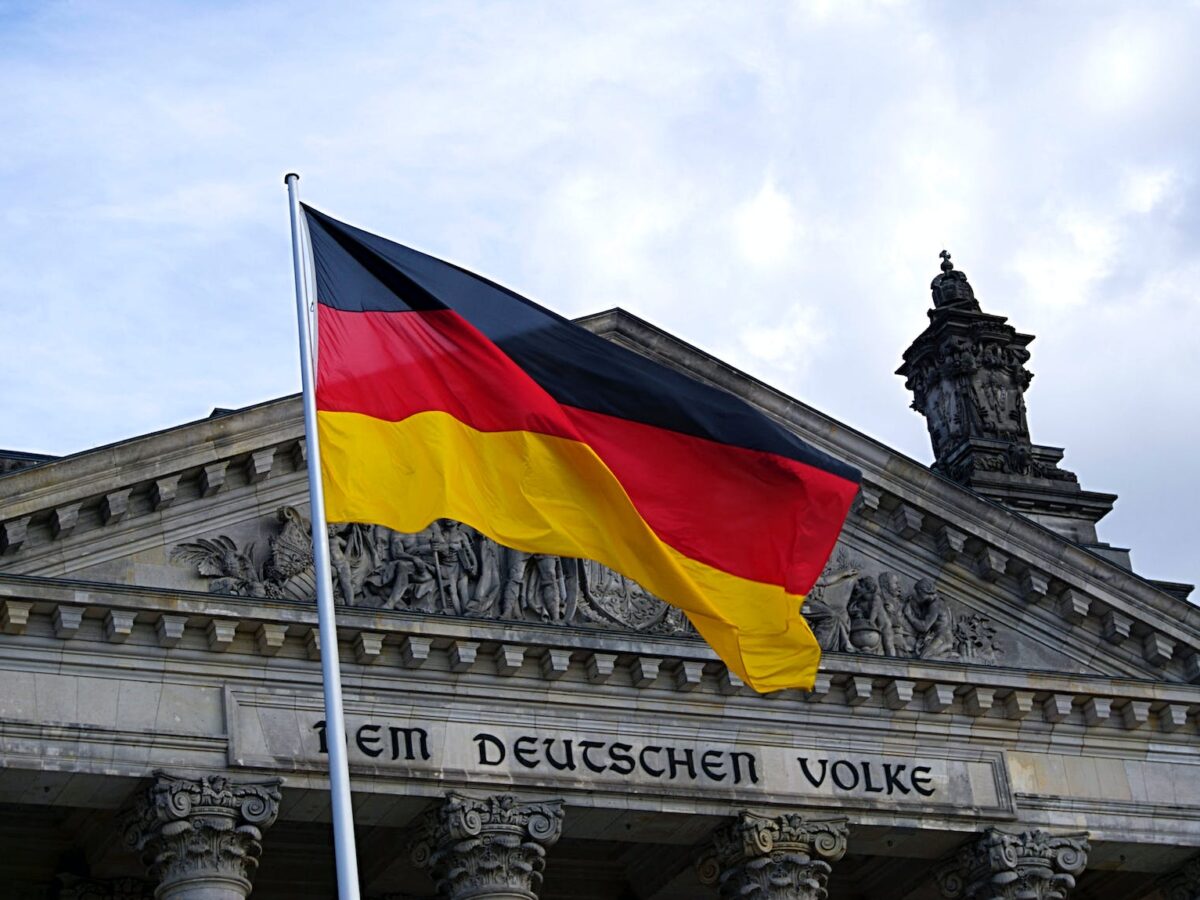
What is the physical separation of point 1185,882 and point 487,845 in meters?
11.1

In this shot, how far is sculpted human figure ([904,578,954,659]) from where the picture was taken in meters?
33.5

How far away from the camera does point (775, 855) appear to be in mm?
30781

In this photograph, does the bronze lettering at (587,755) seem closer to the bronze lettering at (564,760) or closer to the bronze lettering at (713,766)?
the bronze lettering at (564,760)

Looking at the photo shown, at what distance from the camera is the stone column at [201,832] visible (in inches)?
1093

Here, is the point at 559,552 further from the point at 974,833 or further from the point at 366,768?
the point at 974,833

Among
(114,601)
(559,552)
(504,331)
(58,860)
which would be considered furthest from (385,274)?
(58,860)

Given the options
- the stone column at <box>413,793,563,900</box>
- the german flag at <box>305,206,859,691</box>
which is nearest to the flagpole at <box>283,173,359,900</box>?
the german flag at <box>305,206,859,691</box>

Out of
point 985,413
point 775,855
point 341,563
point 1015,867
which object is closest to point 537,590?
point 341,563

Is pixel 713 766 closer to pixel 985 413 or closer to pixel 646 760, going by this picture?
pixel 646 760

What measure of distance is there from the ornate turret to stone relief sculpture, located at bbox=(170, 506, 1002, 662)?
558 centimetres

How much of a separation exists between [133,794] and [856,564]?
10.9 meters

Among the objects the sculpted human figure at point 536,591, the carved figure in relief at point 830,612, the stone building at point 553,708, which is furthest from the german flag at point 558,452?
the carved figure in relief at point 830,612

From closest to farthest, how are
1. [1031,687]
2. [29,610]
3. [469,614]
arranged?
[29,610]
[469,614]
[1031,687]

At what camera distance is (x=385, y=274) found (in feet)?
72.2
